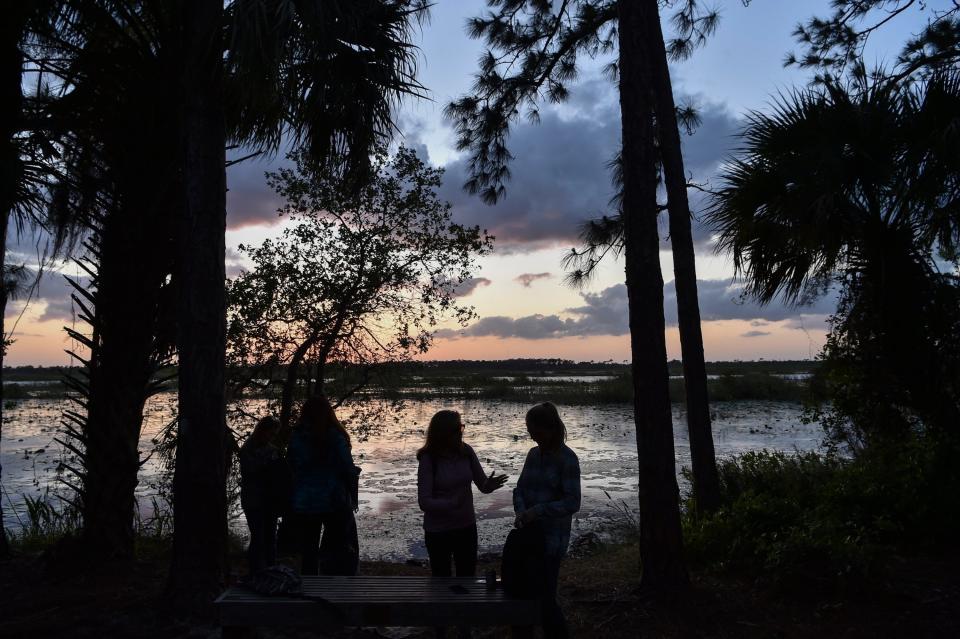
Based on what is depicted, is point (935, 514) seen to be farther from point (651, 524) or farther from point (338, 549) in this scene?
point (338, 549)

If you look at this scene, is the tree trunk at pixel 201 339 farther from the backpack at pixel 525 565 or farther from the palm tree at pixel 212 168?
the backpack at pixel 525 565

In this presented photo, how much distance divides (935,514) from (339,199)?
25.5 ft

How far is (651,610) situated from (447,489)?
2.07 metres

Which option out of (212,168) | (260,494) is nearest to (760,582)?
(260,494)

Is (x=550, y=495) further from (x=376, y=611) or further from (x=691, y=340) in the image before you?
(x=691, y=340)

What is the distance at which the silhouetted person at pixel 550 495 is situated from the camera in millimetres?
3789

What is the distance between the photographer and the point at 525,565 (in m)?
3.61

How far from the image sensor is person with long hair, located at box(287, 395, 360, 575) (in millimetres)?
5105

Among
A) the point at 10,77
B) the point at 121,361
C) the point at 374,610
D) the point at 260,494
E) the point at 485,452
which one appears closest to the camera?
the point at 374,610

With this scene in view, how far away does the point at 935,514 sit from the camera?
5.99 meters

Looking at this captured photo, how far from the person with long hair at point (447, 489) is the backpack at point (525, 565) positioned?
0.60 meters

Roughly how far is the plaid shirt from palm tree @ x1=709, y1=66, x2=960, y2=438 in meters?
4.05

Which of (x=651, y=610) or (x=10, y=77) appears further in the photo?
(x=10, y=77)

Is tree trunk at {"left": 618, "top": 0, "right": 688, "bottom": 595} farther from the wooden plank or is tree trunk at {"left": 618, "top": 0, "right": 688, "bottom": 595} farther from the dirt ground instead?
the wooden plank
